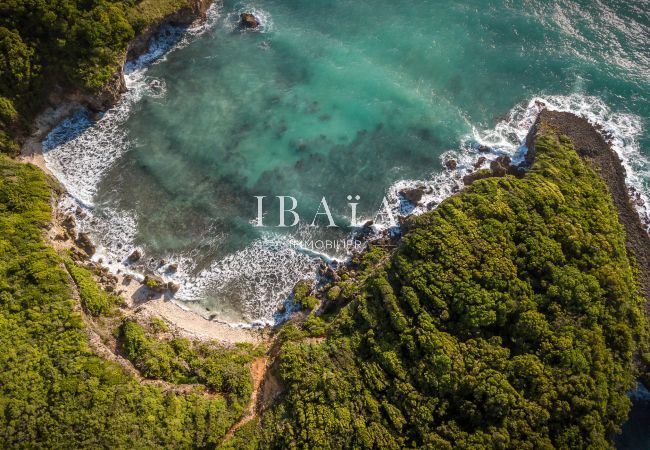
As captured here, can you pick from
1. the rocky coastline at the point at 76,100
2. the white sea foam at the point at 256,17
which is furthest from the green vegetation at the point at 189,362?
the white sea foam at the point at 256,17

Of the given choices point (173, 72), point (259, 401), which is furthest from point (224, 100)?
point (259, 401)

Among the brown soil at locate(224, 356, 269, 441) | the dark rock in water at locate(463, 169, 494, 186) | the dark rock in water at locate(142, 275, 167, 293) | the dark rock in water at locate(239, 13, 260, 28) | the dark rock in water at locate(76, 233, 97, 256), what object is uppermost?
the dark rock in water at locate(239, 13, 260, 28)

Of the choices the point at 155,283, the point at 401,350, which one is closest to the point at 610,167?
the point at 401,350

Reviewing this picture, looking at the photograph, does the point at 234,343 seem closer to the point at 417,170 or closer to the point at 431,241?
the point at 431,241

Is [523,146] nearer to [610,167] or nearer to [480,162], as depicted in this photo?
[480,162]

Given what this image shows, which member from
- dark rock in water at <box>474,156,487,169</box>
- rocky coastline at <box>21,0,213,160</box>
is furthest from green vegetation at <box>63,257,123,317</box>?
dark rock in water at <box>474,156,487,169</box>

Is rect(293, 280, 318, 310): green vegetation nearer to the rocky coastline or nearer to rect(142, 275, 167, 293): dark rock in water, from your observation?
rect(142, 275, 167, 293): dark rock in water
